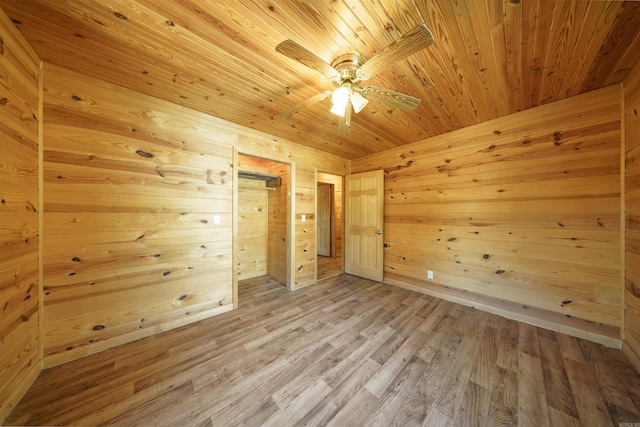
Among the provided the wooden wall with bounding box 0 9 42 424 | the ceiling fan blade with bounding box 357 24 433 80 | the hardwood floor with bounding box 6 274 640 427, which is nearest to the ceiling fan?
the ceiling fan blade with bounding box 357 24 433 80

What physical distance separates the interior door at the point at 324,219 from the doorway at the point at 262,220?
2.19m

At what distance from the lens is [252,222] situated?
3.89 m

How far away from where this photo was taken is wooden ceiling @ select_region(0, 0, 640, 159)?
1181 mm

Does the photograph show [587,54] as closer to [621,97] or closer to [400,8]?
[621,97]

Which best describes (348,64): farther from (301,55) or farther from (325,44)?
(301,55)

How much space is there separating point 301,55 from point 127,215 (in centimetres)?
216

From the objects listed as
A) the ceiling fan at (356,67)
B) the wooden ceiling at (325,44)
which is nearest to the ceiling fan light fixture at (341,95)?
the ceiling fan at (356,67)

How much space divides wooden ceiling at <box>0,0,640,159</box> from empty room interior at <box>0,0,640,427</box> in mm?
15

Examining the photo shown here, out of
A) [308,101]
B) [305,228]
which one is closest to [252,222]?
[305,228]

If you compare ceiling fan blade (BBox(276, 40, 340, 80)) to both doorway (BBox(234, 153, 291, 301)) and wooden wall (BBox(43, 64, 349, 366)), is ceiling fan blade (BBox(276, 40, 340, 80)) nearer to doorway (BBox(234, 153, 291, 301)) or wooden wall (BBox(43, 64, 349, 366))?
wooden wall (BBox(43, 64, 349, 366))

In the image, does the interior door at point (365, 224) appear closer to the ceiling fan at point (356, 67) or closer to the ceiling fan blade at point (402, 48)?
the ceiling fan at point (356, 67)

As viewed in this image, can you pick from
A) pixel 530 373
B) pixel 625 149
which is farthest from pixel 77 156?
pixel 625 149

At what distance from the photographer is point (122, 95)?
193 cm

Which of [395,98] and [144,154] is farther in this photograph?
[144,154]
